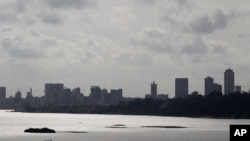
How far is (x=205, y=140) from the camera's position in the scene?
7628 inches

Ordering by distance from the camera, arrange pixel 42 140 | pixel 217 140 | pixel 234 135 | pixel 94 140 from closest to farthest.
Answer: pixel 234 135 < pixel 42 140 < pixel 94 140 < pixel 217 140

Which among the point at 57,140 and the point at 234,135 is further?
the point at 57,140

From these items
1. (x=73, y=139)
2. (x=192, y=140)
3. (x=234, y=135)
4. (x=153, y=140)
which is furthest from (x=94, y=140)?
(x=234, y=135)

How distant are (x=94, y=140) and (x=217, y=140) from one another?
136 feet

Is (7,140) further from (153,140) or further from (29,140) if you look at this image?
(153,140)

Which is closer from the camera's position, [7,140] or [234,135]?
[234,135]

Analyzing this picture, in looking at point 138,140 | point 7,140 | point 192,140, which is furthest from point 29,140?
point 192,140

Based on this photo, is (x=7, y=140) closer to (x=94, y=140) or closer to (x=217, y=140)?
(x=94, y=140)

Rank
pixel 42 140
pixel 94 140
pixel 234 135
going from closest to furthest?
1. pixel 234 135
2. pixel 42 140
3. pixel 94 140

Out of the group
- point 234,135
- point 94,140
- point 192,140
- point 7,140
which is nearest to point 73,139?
point 94,140

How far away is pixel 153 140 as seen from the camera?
186 m

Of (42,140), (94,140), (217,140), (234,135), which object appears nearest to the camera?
(234,135)

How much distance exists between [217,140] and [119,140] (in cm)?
3424

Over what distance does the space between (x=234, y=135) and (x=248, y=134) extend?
586 mm
